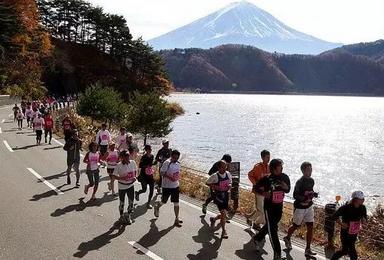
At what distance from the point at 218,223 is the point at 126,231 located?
247 centimetres

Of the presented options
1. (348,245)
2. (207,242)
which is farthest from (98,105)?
(348,245)

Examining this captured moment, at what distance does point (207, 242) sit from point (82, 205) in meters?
4.56

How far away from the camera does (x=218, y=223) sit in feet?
39.0

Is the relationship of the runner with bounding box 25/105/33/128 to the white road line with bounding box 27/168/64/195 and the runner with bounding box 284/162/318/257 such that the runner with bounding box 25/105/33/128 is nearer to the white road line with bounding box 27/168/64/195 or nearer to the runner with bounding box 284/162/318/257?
the white road line with bounding box 27/168/64/195

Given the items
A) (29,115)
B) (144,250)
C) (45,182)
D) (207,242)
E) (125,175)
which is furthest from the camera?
(29,115)

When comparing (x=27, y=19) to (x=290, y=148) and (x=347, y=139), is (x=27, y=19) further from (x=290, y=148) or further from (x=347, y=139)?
(x=347, y=139)

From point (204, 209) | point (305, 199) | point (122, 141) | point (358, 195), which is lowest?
point (204, 209)

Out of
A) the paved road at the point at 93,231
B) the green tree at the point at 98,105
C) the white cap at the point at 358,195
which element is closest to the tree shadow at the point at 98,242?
the paved road at the point at 93,231

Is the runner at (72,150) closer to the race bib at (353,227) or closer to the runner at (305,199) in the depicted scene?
the runner at (305,199)

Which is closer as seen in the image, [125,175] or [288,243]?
[288,243]

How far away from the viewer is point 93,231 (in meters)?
10.7

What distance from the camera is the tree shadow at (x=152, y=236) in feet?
32.5

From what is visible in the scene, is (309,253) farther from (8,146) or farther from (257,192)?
(8,146)

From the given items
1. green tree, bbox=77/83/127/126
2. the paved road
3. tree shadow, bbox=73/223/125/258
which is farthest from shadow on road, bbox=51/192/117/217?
green tree, bbox=77/83/127/126
